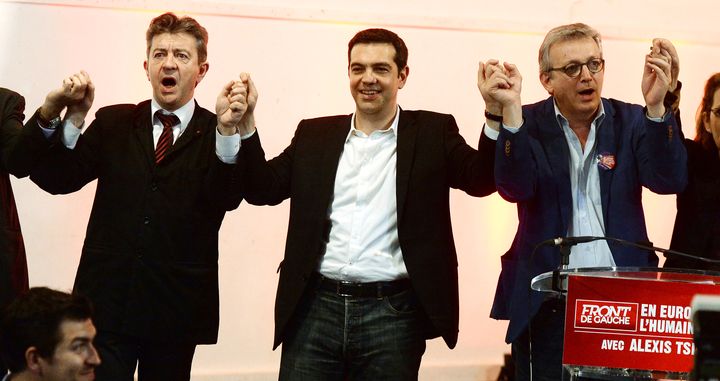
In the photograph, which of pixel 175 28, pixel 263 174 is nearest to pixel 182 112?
pixel 175 28

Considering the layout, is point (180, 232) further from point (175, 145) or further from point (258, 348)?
point (258, 348)

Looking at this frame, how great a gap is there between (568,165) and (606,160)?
123 millimetres

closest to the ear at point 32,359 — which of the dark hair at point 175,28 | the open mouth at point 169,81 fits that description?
the open mouth at point 169,81

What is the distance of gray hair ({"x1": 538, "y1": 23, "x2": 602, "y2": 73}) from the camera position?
3.69 meters

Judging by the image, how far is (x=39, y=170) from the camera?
368cm

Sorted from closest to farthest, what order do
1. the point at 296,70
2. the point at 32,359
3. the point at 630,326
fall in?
the point at 630,326, the point at 32,359, the point at 296,70

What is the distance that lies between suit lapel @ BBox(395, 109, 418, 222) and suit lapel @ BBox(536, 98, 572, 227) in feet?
1.38

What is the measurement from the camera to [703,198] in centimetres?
375

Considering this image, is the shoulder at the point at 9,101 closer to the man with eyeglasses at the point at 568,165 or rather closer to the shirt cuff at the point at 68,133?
the shirt cuff at the point at 68,133

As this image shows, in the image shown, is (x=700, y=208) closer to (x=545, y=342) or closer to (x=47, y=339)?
(x=545, y=342)

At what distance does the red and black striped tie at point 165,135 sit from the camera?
12.3 feet

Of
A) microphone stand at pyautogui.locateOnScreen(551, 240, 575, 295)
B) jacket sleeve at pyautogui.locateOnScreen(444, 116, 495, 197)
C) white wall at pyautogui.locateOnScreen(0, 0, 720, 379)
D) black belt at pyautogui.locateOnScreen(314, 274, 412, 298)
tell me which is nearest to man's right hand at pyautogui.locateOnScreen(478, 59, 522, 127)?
jacket sleeve at pyautogui.locateOnScreen(444, 116, 495, 197)

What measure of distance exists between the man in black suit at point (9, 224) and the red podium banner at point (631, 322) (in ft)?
6.14

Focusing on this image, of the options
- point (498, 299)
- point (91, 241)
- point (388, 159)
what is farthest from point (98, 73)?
point (498, 299)
